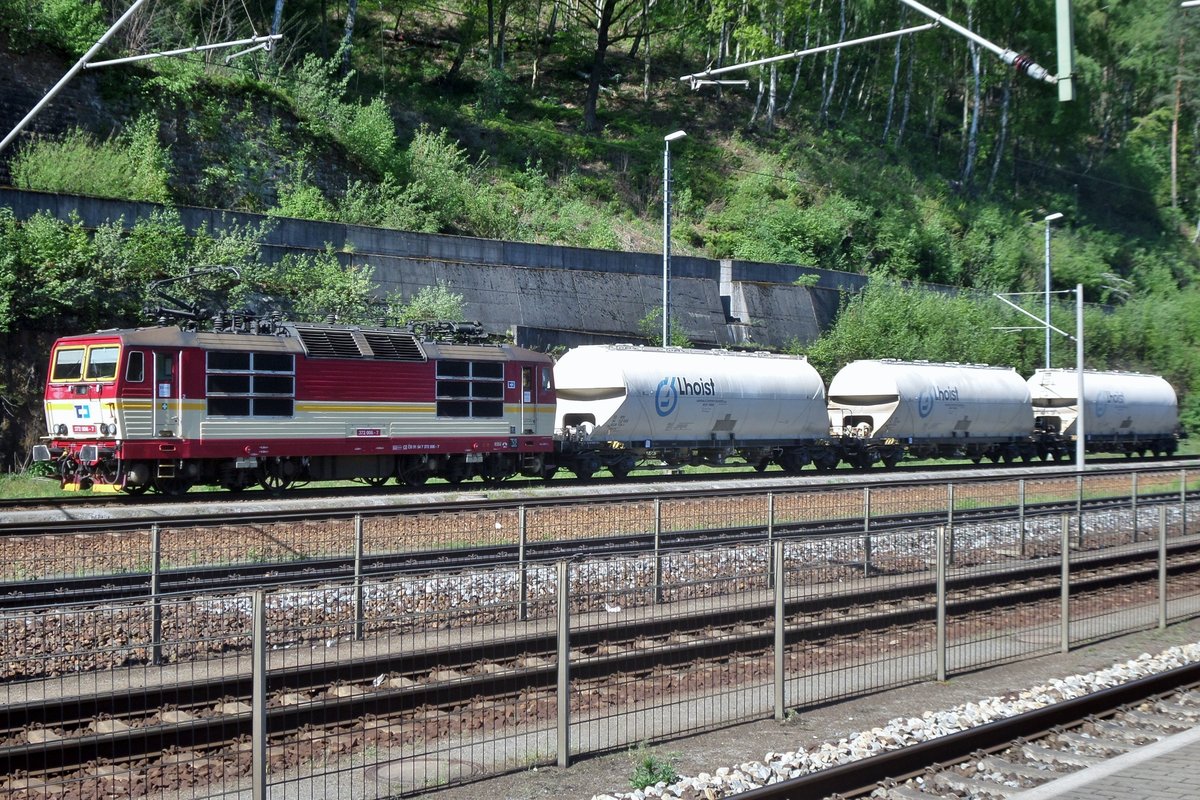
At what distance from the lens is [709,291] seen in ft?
149

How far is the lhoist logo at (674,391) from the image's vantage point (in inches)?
1250

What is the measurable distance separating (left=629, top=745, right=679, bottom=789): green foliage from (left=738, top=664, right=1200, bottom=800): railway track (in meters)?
0.93

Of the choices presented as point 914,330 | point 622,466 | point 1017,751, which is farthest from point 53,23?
point 1017,751

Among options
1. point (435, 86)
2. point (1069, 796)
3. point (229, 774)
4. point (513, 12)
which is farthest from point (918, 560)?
point (513, 12)

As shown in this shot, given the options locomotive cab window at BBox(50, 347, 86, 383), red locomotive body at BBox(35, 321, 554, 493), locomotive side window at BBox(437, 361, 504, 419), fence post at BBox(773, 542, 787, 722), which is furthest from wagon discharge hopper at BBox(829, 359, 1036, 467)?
fence post at BBox(773, 542, 787, 722)

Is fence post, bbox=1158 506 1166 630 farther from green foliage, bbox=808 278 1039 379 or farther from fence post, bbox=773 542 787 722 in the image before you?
green foliage, bbox=808 278 1039 379

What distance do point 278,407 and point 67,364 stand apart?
4.58 m

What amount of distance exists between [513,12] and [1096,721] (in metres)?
63.1

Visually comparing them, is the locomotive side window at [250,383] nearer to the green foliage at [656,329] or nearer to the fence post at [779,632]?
the fence post at [779,632]

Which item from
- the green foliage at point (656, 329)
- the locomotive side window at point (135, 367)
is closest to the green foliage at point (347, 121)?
the green foliage at point (656, 329)

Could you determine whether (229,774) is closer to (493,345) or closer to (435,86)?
(493,345)

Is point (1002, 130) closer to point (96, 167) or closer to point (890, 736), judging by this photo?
point (96, 167)

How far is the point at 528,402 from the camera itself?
29.2m

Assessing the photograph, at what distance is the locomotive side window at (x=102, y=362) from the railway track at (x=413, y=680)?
1411 centimetres
